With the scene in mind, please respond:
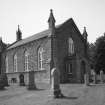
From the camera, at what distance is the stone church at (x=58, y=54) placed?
1099 inches

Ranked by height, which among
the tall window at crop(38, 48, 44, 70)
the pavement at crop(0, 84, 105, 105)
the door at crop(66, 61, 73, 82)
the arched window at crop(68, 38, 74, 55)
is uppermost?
the arched window at crop(68, 38, 74, 55)

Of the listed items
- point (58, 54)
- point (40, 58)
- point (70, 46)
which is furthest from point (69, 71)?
point (40, 58)

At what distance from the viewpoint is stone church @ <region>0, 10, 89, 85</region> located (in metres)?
27.9

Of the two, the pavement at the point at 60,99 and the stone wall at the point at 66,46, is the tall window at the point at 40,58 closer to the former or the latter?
the stone wall at the point at 66,46

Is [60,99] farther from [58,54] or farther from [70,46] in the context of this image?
[70,46]

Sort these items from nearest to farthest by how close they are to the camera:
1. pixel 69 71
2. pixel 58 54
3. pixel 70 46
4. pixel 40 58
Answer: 1. pixel 58 54
2. pixel 69 71
3. pixel 40 58
4. pixel 70 46

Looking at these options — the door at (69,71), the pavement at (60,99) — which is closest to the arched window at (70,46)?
the door at (69,71)

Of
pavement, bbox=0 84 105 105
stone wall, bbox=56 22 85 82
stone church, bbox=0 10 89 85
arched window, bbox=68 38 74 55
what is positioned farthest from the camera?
arched window, bbox=68 38 74 55

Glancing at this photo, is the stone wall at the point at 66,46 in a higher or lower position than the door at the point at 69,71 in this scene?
higher

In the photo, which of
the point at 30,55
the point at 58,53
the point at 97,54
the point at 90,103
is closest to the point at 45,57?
the point at 58,53

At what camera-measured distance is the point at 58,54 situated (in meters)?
29.2

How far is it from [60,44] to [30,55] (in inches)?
271

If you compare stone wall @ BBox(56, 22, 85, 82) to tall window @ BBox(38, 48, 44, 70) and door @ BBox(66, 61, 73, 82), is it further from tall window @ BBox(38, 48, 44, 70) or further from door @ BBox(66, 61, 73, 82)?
tall window @ BBox(38, 48, 44, 70)

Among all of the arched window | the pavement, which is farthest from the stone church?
the pavement
